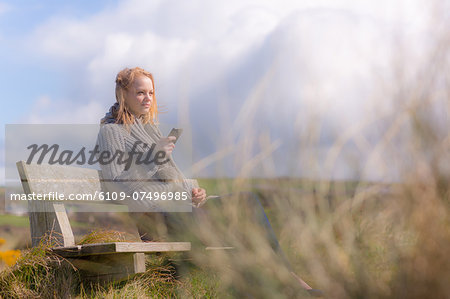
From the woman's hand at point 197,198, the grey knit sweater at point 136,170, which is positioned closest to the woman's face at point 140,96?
the grey knit sweater at point 136,170

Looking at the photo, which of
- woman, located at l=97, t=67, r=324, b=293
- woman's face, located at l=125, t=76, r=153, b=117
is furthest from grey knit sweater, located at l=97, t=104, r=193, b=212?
woman's face, located at l=125, t=76, r=153, b=117

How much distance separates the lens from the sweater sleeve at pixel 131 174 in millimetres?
2738

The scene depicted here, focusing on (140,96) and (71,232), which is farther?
(140,96)

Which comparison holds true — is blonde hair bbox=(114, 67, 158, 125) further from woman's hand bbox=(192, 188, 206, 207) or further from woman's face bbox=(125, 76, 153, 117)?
woman's hand bbox=(192, 188, 206, 207)

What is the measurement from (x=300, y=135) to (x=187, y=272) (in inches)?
69.1

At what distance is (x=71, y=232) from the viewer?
2725 mm

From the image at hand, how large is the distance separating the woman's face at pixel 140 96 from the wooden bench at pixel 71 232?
50 cm

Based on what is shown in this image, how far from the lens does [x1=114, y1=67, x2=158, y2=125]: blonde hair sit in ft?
9.36

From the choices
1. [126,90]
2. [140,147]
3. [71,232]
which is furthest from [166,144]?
[71,232]

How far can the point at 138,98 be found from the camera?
2893 mm

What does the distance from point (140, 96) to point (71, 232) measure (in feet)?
3.08

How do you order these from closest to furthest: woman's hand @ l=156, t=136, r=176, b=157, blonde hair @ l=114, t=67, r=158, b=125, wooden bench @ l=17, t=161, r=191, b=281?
wooden bench @ l=17, t=161, r=191, b=281
woman's hand @ l=156, t=136, r=176, b=157
blonde hair @ l=114, t=67, r=158, b=125

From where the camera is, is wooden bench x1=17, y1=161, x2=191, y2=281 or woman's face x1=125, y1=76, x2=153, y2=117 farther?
woman's face x1=125, y1=76, x2=153, y2=117

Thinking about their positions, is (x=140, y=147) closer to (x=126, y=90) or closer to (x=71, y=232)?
(x=126, y=90)
